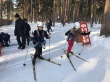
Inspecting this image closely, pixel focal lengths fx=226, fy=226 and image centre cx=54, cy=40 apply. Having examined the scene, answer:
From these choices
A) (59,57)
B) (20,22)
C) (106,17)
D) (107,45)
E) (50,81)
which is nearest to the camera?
(50,81)

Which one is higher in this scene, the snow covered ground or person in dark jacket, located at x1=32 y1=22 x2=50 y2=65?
person in dark jacket, located at x1=32 y1=22 x2=50 y2=65

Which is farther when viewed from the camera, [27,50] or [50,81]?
[27,50]

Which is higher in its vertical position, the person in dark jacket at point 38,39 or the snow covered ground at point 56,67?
the person in dark jacket at point 38,39

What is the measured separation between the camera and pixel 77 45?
1494 centimetres

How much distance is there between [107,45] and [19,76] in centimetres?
759

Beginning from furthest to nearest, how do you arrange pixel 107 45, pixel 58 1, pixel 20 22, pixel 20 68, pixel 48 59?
pixel 58 1 < pixel 107 45 < pixel 20 22 < pixel 48 59 < pixel 20 68

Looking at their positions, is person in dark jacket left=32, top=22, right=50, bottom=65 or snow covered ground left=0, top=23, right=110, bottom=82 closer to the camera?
snow covered ground left=0, top=23, right=110, bottom=82

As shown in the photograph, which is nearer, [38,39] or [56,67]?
[56,67]

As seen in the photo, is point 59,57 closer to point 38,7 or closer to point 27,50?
point 27,50

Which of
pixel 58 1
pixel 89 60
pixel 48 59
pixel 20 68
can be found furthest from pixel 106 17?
pixel 58 1

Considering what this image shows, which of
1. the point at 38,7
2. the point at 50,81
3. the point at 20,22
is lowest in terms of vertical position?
the point at 50,81

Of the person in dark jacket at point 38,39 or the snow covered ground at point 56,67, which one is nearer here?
the snow covered ground at point 56,67

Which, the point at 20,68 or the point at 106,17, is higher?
the point at 106,17

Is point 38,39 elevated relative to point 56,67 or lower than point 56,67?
elevated
